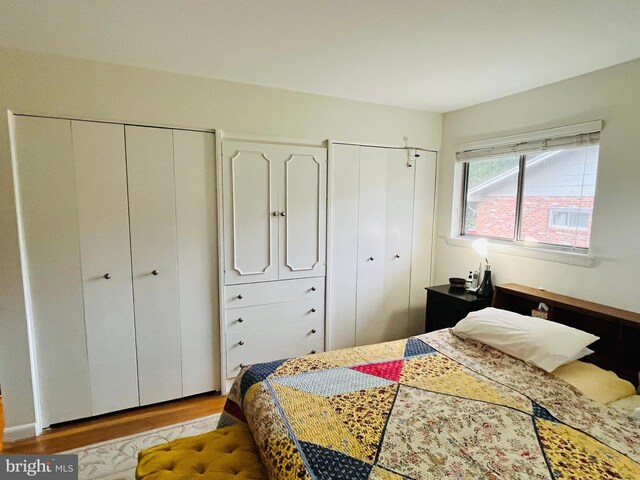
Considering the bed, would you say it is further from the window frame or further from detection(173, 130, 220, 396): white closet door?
the window frame

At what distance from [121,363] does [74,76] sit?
1.89 meters

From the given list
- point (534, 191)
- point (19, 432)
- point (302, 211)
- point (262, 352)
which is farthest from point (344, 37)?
point (19, 432)

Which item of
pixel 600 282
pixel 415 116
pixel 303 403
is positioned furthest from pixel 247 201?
pixel 600 282

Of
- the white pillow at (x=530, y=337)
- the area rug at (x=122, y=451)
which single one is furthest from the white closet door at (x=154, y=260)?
the white pillow at (x=530, y=337)

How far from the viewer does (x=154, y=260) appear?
2.43 m

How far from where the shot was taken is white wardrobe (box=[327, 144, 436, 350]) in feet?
9.97

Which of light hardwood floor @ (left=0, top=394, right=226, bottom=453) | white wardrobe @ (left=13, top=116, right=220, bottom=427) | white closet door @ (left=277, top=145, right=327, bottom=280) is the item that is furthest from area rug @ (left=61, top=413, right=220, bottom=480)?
white closet door @ (left=277, top=145, right=327, bottom=280)

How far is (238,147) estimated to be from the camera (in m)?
2.58

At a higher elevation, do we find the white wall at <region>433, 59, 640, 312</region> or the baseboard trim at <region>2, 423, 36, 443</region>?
the white wall at <region>433, 59, 640, 312</region>

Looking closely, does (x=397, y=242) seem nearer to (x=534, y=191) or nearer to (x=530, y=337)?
(x=534, y=191)

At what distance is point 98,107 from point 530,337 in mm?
2924

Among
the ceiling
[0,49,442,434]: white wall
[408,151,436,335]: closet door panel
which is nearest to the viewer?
the ceiling

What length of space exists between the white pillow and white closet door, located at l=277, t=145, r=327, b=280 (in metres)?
1.30

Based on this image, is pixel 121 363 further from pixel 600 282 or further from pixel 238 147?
pixel 600 282
